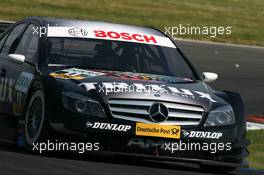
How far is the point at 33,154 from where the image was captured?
9148 mm

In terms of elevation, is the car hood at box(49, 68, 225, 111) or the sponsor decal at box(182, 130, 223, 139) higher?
the car hood at box(49, 68, 225, 111)

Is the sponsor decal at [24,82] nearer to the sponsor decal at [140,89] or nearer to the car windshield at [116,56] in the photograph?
the car windshield at [116,56]

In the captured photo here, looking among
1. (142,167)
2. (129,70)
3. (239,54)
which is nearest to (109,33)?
(129,70)

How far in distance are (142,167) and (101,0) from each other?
2886 centimetres

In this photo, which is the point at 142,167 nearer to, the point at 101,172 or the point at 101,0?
the point at 101,172

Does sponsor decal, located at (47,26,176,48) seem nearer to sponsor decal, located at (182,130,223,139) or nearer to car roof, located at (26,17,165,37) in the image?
car roof, located at (26,17,165,37)

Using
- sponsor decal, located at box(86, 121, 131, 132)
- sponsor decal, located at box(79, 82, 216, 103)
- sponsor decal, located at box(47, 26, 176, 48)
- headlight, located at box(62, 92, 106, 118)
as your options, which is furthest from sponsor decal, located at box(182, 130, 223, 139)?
sponsor decal, located at box(47, 26, 176, 48)

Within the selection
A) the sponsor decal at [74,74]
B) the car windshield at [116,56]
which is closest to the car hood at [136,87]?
the sponsor decal at [74,74]

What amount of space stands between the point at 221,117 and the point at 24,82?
196 centimetres

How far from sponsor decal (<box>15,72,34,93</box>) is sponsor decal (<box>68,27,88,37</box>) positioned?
2.64 ft

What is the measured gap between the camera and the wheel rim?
9.16 m

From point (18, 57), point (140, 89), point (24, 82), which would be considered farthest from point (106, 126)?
point (18, 57)

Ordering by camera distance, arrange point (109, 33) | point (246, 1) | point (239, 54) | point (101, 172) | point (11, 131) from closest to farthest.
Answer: point (101, 172), point (11, 131), point (109, 33), point (239, 54), point (246, 1)

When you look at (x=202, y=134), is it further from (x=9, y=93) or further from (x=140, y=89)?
(x=9, y=93)
